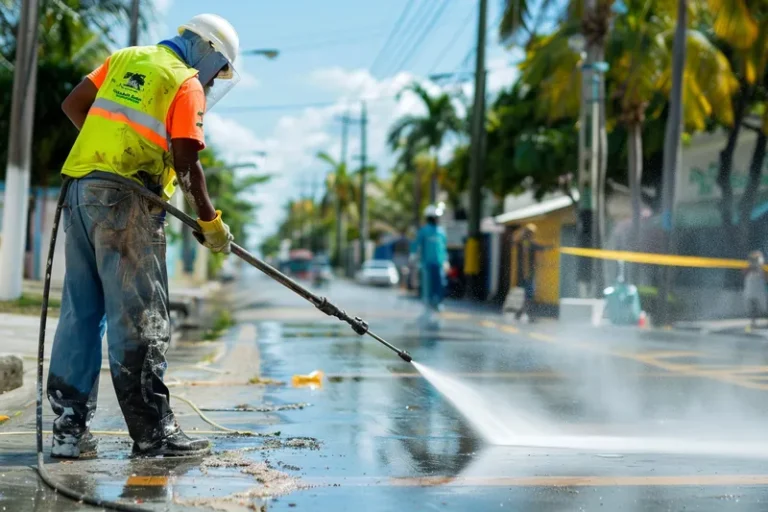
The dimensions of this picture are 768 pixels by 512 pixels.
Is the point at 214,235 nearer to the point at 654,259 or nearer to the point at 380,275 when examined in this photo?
the point at 654,259

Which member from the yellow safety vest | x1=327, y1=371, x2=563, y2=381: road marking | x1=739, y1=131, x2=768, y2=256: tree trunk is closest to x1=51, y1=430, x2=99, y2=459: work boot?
the yellow safety vest

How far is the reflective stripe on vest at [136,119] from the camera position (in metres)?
4.72

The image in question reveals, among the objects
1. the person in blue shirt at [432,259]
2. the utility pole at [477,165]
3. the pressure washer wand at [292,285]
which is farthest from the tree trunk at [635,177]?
the pressure washer wand at [292,285]

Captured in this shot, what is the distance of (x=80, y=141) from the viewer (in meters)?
4.82

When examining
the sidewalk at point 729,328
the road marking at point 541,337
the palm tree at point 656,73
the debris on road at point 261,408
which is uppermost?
the palm tree at point 656,73

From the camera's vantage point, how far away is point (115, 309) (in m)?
4.75

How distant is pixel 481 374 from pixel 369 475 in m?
4.36

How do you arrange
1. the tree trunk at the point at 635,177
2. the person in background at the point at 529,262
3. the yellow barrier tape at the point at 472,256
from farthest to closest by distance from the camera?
1. the yellow barrier tape at the point at 472,256
2. the tree trunk at the point at 635,177
3. the person in background at the point at 529,262

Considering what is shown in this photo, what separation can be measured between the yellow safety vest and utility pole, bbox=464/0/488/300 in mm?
26515

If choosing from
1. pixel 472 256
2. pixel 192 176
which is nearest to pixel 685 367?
pixel 192 176

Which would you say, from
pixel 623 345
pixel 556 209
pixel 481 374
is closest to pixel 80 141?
pixel 481 374

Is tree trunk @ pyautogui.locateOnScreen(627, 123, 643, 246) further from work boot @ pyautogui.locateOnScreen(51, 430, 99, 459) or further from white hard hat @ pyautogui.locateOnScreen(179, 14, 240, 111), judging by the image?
work boot @ pyautogui.locateOnScreen(51, 430, 99, 459)

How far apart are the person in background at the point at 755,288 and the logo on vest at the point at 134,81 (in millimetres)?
15569

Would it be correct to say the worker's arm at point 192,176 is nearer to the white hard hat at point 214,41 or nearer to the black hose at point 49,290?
the black hose at point 49,290
